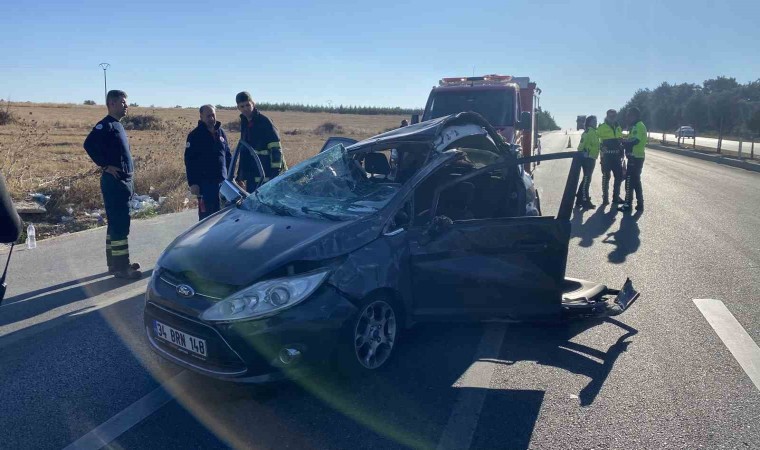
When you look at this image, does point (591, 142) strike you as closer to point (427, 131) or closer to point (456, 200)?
point (456, 200)

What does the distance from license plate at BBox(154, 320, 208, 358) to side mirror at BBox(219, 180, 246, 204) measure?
1.56m

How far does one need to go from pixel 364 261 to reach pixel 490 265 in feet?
3.65

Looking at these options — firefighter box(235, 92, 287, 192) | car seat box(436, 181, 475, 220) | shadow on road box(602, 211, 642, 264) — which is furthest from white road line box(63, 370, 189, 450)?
shadow on road box(602, 211, 642, 264)

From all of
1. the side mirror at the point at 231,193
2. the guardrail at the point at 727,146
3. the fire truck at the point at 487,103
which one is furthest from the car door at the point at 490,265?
the guardrail at the point at 727,146

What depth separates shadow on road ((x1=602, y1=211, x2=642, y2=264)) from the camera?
7.90 meters

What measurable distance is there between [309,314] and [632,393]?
210cm

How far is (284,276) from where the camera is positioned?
3842 mm

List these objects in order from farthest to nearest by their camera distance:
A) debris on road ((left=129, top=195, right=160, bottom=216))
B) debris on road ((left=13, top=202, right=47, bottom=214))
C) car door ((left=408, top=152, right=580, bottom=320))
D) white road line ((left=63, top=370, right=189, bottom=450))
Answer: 1. debris on road ((left=129, top=195, right=160, bottom=216))
2. debris on road ((left=13, top=202, right=47, bottom=214))
3. car door ((left=408, top=152, right=580, bottom=320))
4. white road line ((left=63, top=370, right=189, bottom=450))

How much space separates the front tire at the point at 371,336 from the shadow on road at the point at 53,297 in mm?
3239

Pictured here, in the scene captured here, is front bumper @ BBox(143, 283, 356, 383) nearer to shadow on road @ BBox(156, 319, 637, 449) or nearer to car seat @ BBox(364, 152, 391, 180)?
shadow on road @ BBox(156, 319, 637, 449)

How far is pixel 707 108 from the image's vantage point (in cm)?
6412

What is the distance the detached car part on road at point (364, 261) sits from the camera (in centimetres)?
375

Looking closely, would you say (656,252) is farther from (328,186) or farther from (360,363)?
(360,363)

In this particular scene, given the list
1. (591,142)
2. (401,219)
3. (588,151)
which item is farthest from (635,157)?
(401,219)
